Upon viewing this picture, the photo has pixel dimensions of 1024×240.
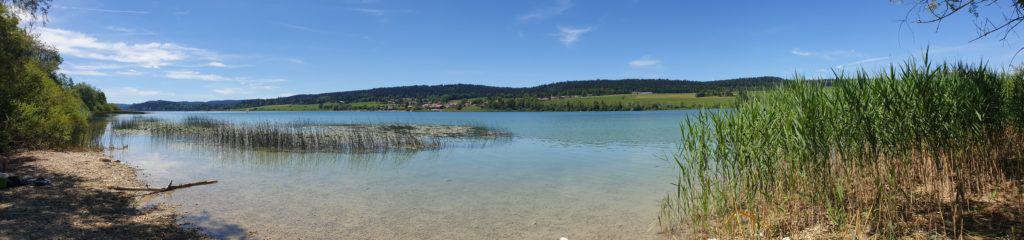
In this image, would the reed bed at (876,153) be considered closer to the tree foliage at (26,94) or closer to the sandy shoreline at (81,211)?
the sandy shoreline at (81,211)

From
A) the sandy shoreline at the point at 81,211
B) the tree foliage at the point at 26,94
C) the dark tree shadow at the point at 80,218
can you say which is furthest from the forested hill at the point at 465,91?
the dark tree shadow at the point at 80,218

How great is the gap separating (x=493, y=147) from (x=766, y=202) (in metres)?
17.1

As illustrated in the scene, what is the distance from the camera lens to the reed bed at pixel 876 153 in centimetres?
639

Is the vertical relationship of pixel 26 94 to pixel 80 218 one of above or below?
above

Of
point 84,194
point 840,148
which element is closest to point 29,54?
point 84,194

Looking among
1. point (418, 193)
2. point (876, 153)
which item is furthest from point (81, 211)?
point (876, 153)

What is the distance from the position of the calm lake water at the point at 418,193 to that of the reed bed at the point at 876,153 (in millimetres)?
1838

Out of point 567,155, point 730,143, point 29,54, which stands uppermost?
point 29,54

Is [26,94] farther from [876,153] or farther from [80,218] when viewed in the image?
[876,153]

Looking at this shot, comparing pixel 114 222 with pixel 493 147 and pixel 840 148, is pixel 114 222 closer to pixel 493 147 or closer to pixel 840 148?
pixel 840 148

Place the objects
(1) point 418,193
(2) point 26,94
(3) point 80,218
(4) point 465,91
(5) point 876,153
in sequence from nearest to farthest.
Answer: (5) point 876,153 < (3) point 80,218 < (1) point 418,193 < (2) point 26,94 < (4) point 465,91

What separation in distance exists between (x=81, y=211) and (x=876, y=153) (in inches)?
482

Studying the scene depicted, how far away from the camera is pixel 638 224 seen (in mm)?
8258

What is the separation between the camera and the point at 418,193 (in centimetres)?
1145
